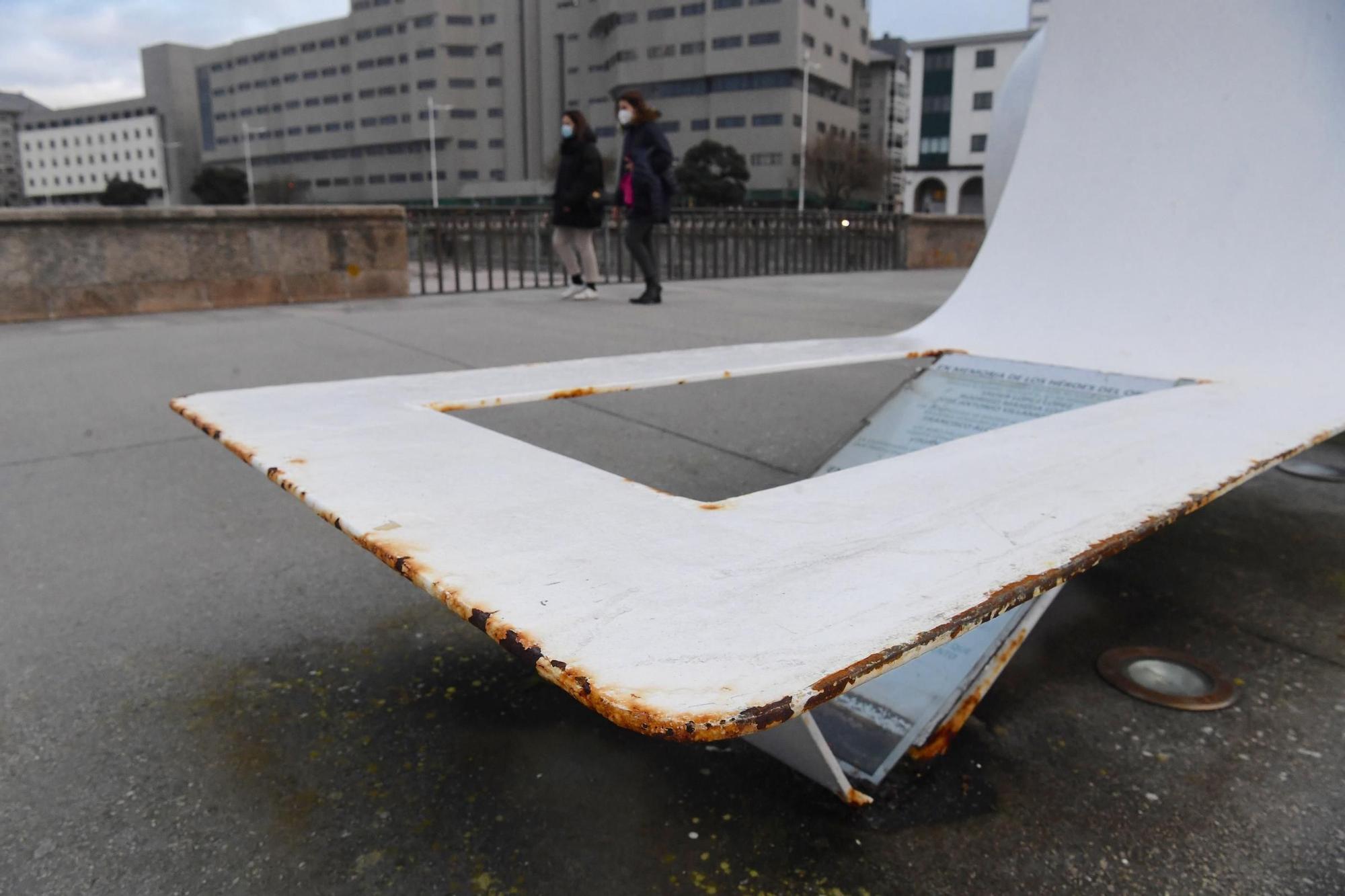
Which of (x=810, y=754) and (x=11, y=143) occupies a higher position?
(x=11, y=143)

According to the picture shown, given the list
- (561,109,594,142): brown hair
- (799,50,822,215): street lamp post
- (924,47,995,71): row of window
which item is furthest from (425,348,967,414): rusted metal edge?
(924,47,995,71): row of window

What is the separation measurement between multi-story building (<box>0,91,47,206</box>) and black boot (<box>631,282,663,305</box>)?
572 feet

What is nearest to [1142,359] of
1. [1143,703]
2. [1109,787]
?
[1143,703]

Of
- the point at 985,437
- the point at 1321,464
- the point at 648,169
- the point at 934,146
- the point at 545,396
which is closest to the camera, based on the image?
the point at 985,437

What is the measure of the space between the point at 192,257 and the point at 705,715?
941 centimetres

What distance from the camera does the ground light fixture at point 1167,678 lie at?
6.23ft

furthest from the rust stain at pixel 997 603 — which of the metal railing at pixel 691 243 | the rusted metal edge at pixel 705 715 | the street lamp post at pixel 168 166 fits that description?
the street lamp post at pixel 168 166

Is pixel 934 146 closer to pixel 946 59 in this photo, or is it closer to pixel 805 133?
pixel 946 59

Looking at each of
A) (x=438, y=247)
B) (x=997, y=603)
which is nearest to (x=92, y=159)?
(x=438, y=247)

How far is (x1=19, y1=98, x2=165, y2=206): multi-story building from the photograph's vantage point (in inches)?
4409

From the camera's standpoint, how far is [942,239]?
663 inches

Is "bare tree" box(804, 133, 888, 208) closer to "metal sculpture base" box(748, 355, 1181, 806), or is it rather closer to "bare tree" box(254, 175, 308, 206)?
"bare tree" box(254, 175, 308, 206)

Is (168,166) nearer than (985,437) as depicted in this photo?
No

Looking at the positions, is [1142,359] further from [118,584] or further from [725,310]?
[725,310]
